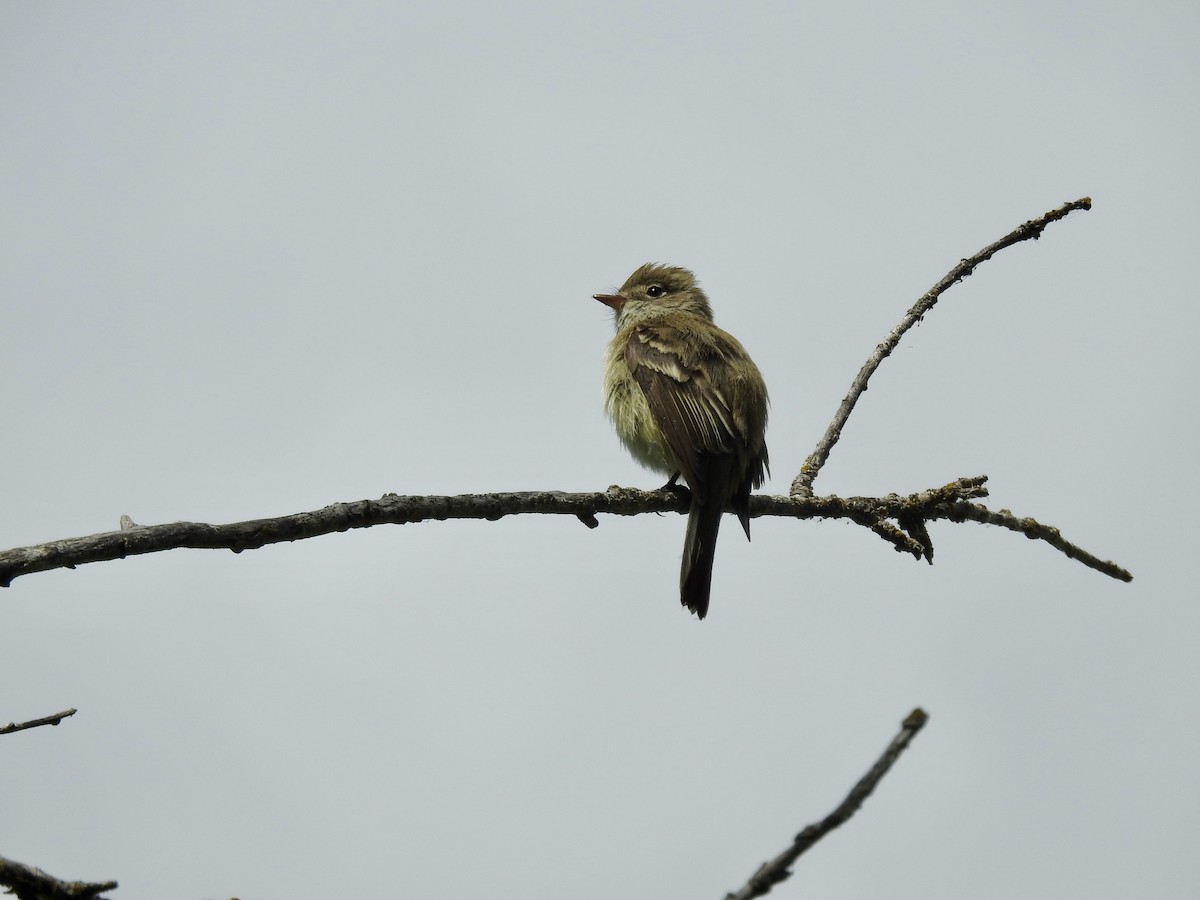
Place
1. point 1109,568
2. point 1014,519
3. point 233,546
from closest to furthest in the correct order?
point 233,546 < point 1109,568 < point 1014,519

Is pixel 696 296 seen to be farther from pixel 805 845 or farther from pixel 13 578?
pixel 805 845

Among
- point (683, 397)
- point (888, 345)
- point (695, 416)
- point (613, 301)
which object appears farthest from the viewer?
point (613, 301)

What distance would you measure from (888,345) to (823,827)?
A: 4.83 m

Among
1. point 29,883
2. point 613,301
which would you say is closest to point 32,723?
point 29,883

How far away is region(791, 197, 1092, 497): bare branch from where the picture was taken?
5.74m

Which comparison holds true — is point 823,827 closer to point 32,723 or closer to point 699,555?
point 32,723

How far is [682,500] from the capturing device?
6.67 metres

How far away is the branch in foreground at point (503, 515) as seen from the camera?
3.23 metres

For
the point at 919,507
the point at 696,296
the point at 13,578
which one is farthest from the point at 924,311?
the point at 13,578

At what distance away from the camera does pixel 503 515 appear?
175 inches

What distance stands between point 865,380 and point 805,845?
477cm

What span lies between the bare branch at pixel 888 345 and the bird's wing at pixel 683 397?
2.07ft

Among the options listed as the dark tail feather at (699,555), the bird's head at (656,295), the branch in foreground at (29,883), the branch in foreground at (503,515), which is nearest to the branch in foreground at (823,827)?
the branch in foreground at (29,883)

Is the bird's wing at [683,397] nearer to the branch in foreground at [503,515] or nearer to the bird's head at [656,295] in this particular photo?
the branch in foreground at [503,515]
